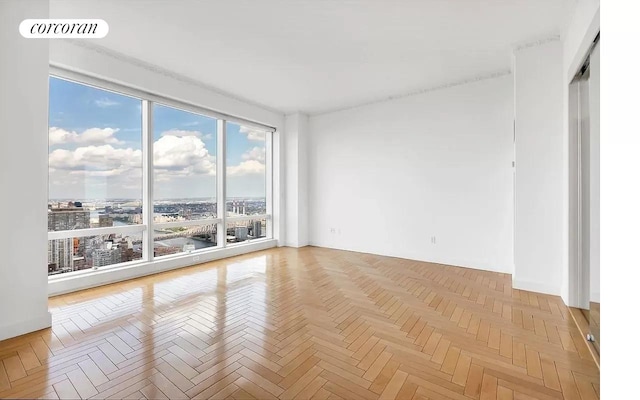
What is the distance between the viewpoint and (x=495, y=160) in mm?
4359

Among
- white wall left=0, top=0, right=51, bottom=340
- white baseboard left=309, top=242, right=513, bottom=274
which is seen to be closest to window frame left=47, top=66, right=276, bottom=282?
white wall left=0, top=0, right=51, bottom=340

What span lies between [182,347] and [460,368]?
2.13 metres

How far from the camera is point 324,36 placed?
325 cm

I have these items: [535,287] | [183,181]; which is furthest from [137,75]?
[535,287]

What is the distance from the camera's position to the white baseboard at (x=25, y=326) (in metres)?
2.28

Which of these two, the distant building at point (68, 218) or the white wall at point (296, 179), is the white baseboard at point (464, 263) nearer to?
the white wall at point (296, 179)

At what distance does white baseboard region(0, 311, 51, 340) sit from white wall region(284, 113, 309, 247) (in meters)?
4.39

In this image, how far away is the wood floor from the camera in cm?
171

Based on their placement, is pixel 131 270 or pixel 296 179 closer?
pixel 131 270

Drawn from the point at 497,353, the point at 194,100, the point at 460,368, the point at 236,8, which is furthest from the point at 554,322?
the point at 194,100

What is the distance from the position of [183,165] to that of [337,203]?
→ 3.29m

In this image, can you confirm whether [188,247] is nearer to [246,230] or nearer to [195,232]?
[195,232]

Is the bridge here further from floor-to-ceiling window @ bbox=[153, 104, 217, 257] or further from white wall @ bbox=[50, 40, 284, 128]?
white wall @ bbox=[50, 40, 284, 128]

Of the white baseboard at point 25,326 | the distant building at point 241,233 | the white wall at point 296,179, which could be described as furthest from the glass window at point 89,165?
the white wall at point 296,179
